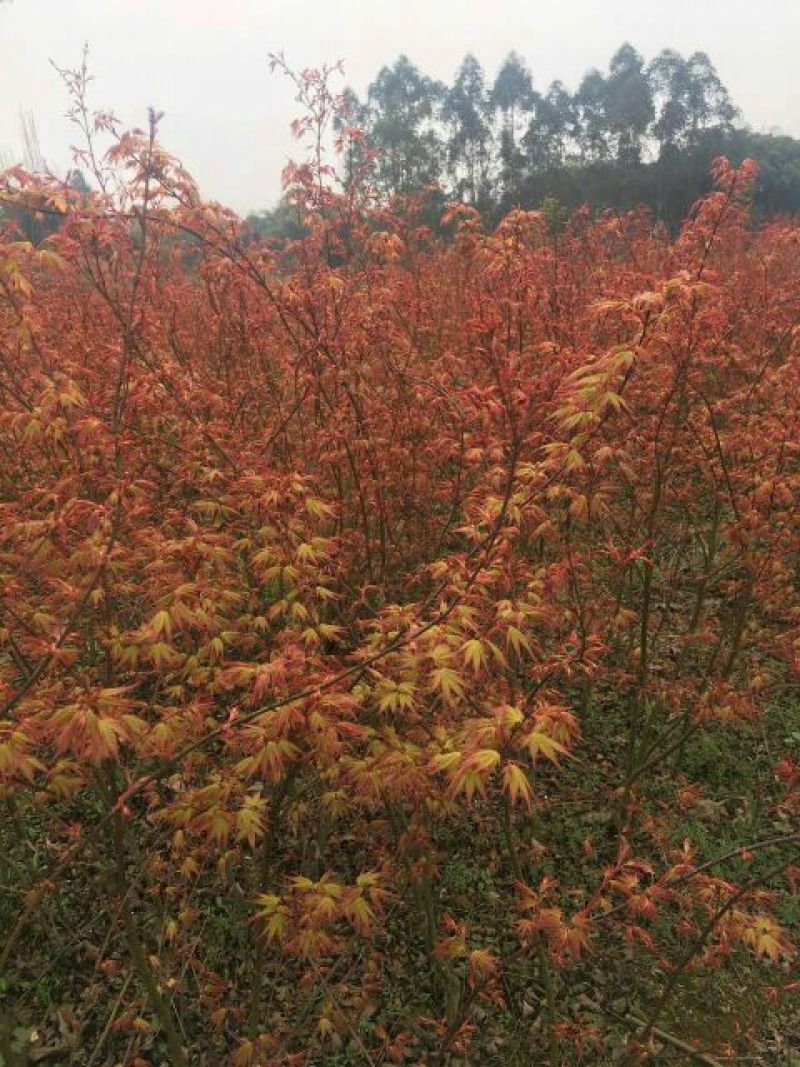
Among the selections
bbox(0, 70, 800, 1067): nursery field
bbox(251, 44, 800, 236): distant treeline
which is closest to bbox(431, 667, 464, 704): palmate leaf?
bbox(0, 70, 800, 1067): nursery field

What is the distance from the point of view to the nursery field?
103 inches

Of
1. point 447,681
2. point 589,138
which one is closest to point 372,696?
point 447,681

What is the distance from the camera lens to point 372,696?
2.76 m

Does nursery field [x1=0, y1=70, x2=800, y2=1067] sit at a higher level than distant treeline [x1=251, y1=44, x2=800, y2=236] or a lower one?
lower

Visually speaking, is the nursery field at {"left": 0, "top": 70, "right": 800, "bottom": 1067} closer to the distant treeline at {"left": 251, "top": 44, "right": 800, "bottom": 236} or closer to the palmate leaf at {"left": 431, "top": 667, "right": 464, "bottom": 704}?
the palmate leaf at {"left": 431, "top": 667, "right": 464, "bottom": 704}

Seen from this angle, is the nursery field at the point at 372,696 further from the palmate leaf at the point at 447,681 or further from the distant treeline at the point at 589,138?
the distant treeline at the point at 589,138

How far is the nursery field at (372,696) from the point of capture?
2.62 metres

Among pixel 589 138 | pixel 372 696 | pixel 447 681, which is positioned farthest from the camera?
pixel 589 138

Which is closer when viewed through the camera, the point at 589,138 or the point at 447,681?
the point at 447,681

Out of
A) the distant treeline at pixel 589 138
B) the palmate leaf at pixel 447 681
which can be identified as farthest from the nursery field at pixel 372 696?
the distant treeline at pixel 589 138

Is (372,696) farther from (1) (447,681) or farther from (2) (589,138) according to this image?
(2) (589,138)

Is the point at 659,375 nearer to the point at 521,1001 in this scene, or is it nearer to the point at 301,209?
the point at 301,209

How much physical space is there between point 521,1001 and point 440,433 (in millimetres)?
3386

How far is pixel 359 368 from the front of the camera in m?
4.78
